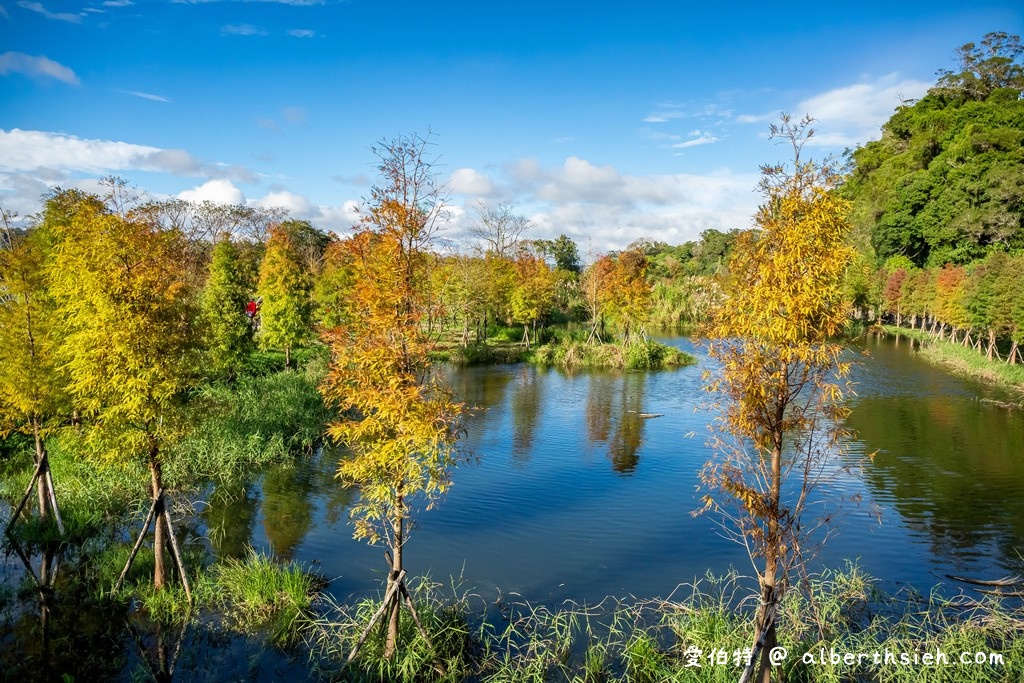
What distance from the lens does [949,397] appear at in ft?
90.5

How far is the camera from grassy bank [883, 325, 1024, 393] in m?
29.6

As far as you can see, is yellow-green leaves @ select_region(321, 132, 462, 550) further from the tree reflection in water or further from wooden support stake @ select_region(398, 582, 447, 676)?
the tree reflection in water

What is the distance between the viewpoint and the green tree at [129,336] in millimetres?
9961

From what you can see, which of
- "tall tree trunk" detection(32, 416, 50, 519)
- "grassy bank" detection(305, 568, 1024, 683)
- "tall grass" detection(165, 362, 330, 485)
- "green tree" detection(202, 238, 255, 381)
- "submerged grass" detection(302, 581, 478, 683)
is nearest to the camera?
"grassy bank" detection(305, 568, 1024, 683)

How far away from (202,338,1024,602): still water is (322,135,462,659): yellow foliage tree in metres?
3.45

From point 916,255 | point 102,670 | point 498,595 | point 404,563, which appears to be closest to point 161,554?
point 102,670

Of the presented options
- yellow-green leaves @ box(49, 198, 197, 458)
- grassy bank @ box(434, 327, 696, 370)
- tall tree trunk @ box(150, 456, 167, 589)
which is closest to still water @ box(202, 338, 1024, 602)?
tall tree trunk @ box(150, 456, 167, 589)

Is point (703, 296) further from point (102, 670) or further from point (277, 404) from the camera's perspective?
point (102, 670)

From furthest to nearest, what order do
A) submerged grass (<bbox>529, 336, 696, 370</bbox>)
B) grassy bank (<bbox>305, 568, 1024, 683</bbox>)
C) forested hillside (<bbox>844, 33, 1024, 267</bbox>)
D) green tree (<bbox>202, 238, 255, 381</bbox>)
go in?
forested hillside (<bbox>844, 33, 1024, 267</bbox>) → submerged grass (<bbox>529, 336, 696, 370</bbox>) → green tree (<bbox>202, 238, 255, 381</bbox>) → grassy bank (<bbox>305, 568, 1024, 683</bbox>)

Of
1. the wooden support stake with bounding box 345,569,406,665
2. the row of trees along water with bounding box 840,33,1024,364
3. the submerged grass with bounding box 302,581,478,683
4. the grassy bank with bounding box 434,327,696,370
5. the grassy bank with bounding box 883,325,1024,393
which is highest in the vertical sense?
the row of trees along water with bounding box 840,33,1024,364

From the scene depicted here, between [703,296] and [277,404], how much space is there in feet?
153

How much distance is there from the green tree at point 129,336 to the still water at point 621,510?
12.0 ft

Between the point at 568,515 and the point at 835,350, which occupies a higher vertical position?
the point at 835,350

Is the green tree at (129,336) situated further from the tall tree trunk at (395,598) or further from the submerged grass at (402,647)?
the tall tree trunk at (395,598)
